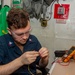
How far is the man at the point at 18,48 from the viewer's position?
134 centimetres

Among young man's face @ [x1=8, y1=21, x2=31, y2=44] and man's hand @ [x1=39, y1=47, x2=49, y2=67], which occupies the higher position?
young man's face @ [x1=8, y1=21, x2=31, y2=44]

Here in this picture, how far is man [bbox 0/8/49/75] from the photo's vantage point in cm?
134

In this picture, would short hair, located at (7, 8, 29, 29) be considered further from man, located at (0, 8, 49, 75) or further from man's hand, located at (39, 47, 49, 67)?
man's hand, located at (39, 47, 49, 67)

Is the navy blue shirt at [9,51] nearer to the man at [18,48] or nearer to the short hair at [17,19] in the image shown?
the man at [18,48]

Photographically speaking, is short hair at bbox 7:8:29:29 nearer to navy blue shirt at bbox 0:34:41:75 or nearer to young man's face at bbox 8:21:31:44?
young man's face at bbox 8:21:31:44

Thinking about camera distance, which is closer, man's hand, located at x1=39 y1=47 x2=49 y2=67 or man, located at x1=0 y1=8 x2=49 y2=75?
man, located at x1=0 y1=8 x2=49 y2=75

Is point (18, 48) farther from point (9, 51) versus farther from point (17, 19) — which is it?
point (17, 19)

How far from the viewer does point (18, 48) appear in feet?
5.03

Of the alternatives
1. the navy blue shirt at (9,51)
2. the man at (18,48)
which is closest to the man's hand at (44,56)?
the man at (18,48)

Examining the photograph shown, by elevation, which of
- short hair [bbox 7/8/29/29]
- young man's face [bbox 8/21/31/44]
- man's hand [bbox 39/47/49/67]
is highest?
short hair [bbox 7/8/29/29]

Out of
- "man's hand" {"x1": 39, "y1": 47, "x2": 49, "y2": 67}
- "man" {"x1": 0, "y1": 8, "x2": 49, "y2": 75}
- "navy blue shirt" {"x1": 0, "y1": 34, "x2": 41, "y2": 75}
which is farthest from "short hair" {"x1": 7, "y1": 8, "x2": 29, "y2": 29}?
"man's hand" {"x1": 39, "y1": 47, "x2": 49, "y2": 67}

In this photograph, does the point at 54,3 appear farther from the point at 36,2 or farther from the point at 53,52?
the point at 53,52

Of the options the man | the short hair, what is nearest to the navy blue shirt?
the man

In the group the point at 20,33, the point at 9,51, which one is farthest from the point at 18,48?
the point at 20,33
